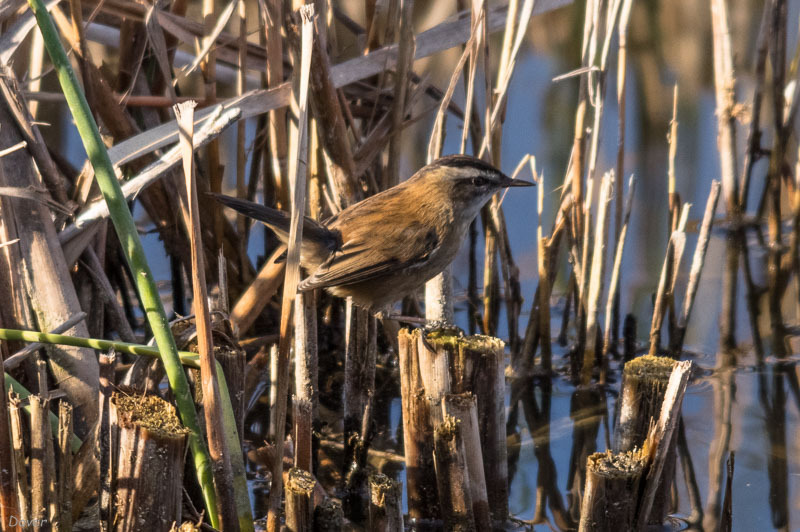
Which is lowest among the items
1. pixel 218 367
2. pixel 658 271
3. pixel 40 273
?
pixel 218 367

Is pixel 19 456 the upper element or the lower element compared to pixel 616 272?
lower

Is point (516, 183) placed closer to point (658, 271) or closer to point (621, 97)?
point (621, 97)

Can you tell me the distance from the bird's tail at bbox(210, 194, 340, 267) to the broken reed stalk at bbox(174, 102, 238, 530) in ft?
3.02

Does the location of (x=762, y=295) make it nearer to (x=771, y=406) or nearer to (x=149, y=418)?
(x=771, y=406)

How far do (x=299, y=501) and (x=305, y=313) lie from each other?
41.1 inches

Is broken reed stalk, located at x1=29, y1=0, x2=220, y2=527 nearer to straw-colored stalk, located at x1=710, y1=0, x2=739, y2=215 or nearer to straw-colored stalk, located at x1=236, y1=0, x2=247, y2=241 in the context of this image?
straw-colored stalk, located at x1=236, y1=0, x2=247, y2=241

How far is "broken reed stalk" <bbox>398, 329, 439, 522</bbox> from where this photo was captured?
307 cm

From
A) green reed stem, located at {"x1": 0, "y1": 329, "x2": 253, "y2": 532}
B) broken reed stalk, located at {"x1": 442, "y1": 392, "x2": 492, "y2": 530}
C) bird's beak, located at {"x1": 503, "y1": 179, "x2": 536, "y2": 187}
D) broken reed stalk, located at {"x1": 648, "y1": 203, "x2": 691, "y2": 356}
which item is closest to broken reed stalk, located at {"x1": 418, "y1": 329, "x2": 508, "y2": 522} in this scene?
broken reed stalk, located at {"x1": 442, "y1": 392, "x2": 492, "y2": 530}

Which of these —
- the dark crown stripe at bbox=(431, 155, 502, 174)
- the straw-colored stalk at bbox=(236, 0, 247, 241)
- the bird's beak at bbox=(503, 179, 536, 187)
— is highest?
the straw-colored stalk at bbox=(236, 0, 247, 241)

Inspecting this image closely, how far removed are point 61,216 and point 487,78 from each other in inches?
73.2

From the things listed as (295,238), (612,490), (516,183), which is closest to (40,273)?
(295,238)

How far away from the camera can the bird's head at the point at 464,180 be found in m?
3.71

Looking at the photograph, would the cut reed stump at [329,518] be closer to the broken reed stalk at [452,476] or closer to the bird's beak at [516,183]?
the broken reed stalk at [452,476]

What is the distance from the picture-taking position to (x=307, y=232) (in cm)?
359
